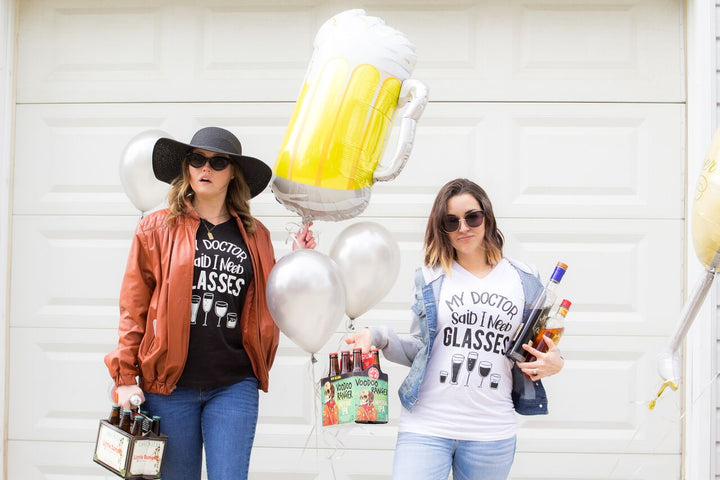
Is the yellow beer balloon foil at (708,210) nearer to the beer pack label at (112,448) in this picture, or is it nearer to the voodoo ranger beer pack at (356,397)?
the voodoo ranger beer pack at (356,397)

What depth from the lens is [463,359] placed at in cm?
208

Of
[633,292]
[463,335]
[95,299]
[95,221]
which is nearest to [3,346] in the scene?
[95,299]

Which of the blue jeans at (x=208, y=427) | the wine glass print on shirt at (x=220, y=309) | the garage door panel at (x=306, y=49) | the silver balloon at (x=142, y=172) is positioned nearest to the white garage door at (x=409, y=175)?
the garage door panel at (x=306, y=49)

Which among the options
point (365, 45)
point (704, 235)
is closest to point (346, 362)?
point (365, 45)

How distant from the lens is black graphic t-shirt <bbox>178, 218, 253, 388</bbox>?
215cm

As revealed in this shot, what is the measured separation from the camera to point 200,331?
2146mm

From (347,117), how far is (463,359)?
809 mm

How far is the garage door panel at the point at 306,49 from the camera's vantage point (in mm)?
3367

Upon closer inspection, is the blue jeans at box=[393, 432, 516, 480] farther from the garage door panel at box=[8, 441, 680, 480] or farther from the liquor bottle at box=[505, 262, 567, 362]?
the garage door panel at box=[8, 441, 680, 480]

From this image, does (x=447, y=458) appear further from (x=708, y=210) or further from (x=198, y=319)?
(x=708, y=210)

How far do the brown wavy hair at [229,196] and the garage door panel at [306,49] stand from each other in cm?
123

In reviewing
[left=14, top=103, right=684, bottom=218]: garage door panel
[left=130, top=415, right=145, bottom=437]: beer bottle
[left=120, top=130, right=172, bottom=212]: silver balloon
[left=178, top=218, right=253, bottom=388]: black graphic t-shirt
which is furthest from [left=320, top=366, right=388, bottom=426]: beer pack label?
[left=14, top=103, right=684, bottom=218]: garage door panel

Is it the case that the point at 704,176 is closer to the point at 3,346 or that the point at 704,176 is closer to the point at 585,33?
the point at 585,33

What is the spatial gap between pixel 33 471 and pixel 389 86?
2.76 meters
